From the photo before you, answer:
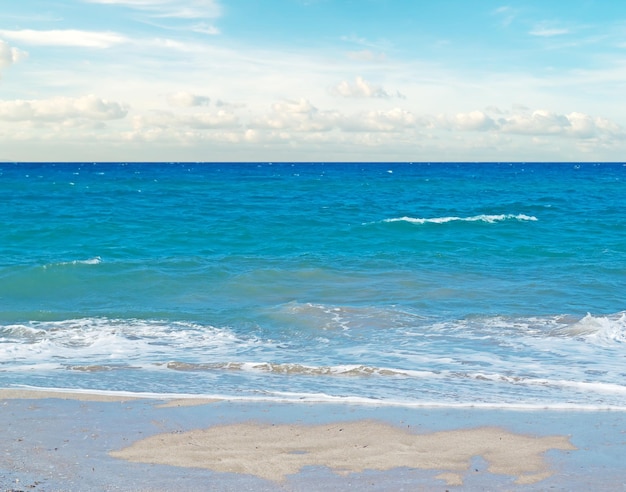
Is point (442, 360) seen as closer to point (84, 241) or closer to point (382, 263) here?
point (382, 263)

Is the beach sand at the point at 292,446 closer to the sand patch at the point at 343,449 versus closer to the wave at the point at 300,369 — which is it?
the sand patch at the point at 343,449

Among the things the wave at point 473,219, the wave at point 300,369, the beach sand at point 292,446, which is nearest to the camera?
the beach sand at point 292,446

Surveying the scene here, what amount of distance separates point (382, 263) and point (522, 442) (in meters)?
16.3

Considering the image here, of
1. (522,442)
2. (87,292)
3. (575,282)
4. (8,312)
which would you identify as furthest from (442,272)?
(522,442)

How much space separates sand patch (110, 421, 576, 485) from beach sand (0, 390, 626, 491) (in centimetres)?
1

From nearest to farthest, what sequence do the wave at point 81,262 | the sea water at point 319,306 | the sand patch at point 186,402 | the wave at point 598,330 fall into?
the sand patch at point 186,402 → the sea water at point 319,306 → the wave at point 598,330 → the wave at point 81,262

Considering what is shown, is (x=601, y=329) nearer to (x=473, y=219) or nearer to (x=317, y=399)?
(x=317, y=399)

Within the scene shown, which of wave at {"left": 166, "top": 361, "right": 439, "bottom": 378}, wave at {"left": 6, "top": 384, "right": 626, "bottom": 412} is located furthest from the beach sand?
wave at {"left": 166, "top": 361, "right": 439, "bottom": 378}

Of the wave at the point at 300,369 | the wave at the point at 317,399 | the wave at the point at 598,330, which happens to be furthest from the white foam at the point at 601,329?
the wave at the point at 317,399

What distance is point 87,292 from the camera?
20.1 metres

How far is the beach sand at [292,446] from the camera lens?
Answer: 23.7 feet

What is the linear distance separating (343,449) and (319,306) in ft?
31.5

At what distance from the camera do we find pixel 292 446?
8258 millimetres

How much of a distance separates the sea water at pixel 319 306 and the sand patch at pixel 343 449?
141 cm
